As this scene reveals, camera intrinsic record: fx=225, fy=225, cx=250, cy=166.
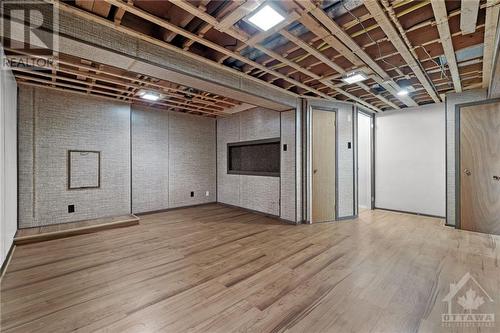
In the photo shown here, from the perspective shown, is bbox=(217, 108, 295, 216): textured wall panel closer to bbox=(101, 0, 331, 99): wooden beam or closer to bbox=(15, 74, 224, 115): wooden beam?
bbox=(15, 74, 224, 115): wooden beam

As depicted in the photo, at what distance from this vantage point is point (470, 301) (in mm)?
2084

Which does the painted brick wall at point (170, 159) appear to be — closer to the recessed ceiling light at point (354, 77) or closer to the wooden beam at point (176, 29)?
the wooden beam at point (176, 29)

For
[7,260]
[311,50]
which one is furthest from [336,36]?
[7,260]

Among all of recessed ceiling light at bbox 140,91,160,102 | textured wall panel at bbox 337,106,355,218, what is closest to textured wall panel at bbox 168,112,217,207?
recessed ceiling light at bbox 140,91,160,102

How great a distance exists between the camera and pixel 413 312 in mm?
1921

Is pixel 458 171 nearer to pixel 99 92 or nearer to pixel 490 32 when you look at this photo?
pixel 490 32

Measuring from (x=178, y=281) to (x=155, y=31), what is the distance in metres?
2.80

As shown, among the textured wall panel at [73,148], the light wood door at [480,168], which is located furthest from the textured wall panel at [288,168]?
the textured wall panel at [73,148]

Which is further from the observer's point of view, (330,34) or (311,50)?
(311,50)

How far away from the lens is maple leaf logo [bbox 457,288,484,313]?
2.00 m

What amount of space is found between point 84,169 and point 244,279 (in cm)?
418

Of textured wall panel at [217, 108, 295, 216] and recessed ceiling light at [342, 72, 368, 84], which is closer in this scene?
recessed ceiling light at [342, 72, 368, 84]

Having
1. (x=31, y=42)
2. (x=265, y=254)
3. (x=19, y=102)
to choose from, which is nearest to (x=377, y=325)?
(x=265, y=254)

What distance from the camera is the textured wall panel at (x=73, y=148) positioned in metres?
4.18
